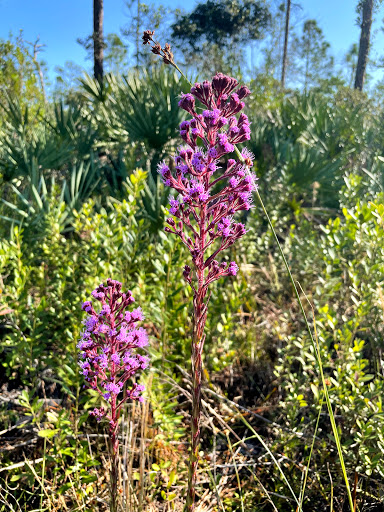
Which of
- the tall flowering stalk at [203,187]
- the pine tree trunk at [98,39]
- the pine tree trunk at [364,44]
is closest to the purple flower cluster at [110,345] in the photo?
the tall flowering stalk at [203,187]

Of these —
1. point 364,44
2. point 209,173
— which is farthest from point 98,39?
point 209,173

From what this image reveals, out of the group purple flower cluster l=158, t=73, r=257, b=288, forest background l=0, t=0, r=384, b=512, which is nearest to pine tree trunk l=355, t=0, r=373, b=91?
forest background l=0, t=0, r=384, b=512

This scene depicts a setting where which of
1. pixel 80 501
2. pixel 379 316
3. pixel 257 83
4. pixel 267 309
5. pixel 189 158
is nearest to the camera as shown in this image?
pixel 189 158

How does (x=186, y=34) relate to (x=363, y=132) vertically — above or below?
above

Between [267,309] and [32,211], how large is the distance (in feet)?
7.50

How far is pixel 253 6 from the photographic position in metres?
32.7

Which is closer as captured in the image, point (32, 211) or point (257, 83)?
point (32, 211)

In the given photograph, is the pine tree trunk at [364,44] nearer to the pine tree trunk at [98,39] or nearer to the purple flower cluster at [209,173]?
the pine tree trunk at [98,39]

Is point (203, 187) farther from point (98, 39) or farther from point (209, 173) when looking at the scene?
point (98, 39)

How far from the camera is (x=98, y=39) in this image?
11.6 metres

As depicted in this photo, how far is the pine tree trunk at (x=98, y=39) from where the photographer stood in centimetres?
1112

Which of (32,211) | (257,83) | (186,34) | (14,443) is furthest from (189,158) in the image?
(186,34)

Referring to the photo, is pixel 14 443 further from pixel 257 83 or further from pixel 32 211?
pixel 257 83

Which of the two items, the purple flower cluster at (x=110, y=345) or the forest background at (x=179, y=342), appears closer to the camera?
the purple flower cluster at (x=110, y=345)
